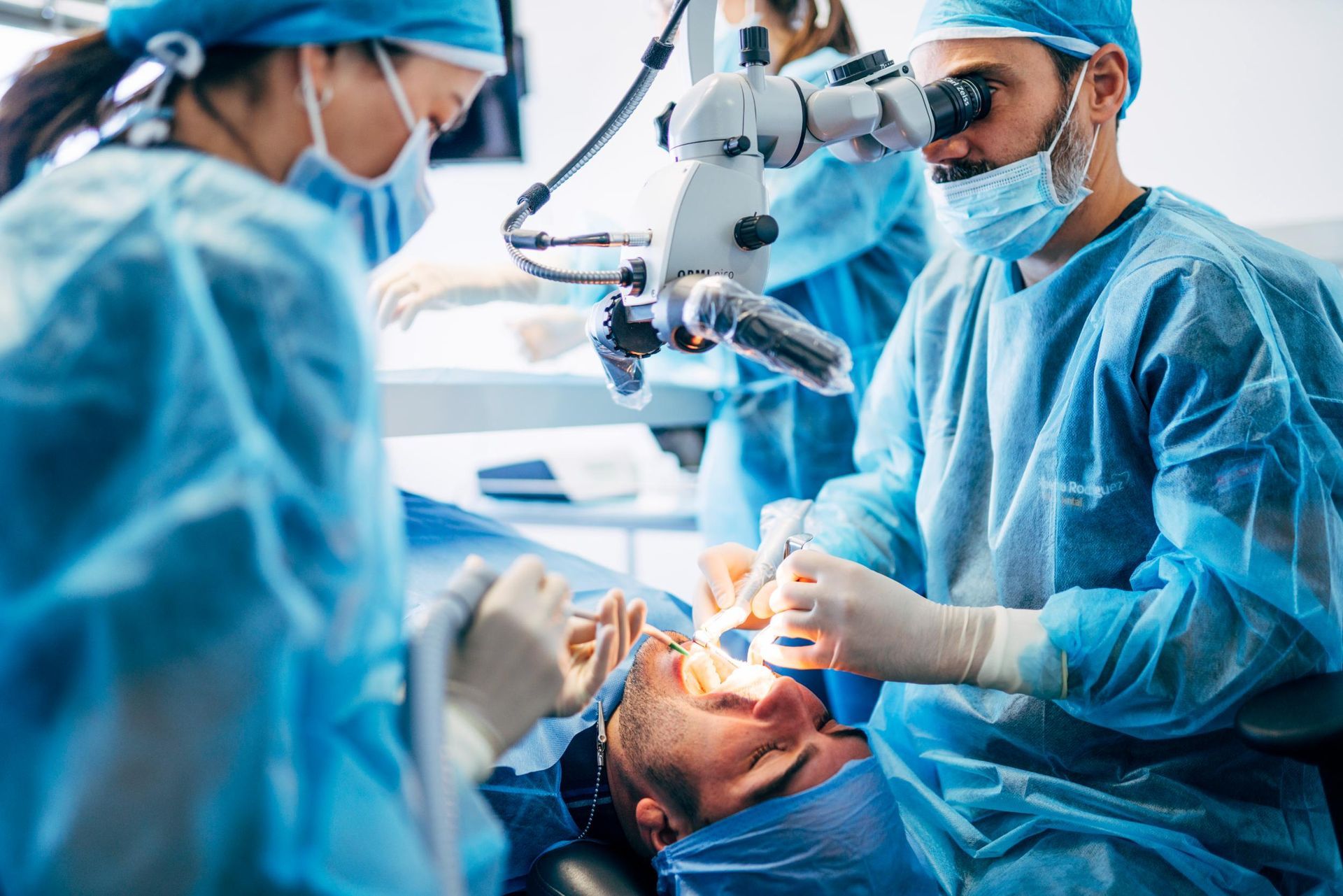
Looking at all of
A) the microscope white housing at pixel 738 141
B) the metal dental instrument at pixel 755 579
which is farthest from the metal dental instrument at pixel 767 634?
the microscope white housing at pixel 738 141

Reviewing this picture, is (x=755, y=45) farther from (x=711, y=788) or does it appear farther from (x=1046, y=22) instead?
(x=711, y=788)

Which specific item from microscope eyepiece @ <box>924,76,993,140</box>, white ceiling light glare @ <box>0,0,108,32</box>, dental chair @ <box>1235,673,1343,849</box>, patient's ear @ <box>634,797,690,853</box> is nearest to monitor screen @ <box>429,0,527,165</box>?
white ceiling light glare @ <box>0,0,108,32</box>

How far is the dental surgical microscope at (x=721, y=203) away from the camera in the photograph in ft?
2.73

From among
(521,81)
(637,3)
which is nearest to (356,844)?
(521,81)

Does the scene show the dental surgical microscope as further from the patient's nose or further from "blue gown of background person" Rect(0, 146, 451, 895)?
the patient's nose

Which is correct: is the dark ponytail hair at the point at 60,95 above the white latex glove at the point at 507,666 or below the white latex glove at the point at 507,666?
above

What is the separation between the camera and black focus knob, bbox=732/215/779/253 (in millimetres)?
962

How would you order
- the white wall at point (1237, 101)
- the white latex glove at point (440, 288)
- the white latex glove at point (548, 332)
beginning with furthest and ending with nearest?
1. the white wall at point (1237, 101)
2. the white latex glove at point (548, 332)
3. the white latex glove at point (440, 288)

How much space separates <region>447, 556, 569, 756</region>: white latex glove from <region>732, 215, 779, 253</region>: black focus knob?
422 mm

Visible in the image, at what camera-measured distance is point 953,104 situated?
1.17 metres

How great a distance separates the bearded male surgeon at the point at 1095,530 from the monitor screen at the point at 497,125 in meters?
1.31

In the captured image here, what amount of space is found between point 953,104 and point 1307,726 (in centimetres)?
81

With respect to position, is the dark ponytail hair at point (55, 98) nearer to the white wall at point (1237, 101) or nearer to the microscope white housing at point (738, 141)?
the microscope white housing at point (738, 141)

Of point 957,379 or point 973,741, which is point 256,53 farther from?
point 973,741
